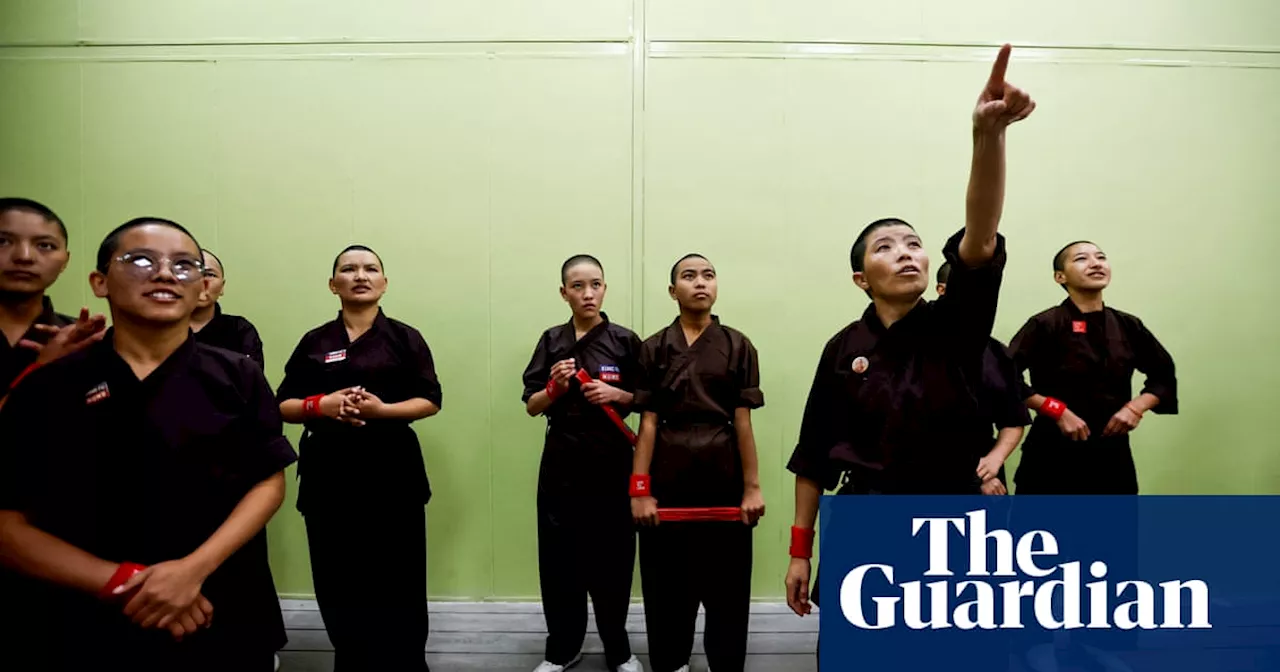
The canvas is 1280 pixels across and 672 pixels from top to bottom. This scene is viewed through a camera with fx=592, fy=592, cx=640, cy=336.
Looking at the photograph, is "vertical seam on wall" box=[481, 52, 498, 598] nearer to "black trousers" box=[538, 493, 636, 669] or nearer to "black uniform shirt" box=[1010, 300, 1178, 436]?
"black trousers" box=[538, 493, 636, 669]

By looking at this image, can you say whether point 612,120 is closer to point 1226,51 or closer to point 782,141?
point 782,141

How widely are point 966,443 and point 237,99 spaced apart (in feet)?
12.9

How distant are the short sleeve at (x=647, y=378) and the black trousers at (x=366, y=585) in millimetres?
1084

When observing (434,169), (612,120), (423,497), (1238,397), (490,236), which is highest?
(612,120)

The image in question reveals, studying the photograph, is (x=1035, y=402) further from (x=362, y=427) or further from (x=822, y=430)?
(x=362, y=427)

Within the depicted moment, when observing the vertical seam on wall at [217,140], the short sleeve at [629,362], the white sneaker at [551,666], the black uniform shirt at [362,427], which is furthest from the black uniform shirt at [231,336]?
the white sneaker at [551,666]

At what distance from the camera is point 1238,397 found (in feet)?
11.0

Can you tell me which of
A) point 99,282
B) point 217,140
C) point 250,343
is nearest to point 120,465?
point 99,282

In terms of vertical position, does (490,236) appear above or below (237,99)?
below

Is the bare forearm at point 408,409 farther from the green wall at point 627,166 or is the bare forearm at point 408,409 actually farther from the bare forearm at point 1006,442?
the bare forearm at point 1006,442

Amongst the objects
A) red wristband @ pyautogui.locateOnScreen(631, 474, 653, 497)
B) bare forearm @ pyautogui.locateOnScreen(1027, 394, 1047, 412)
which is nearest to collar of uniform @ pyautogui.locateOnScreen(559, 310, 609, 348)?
red wristband @ pyautogui.locateOnScreen(631, 474, 653, 497)

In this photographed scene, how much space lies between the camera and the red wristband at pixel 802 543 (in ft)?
5.74

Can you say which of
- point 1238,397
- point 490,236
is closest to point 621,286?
point 490,236

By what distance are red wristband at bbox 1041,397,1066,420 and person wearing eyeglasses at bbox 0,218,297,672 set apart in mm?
3047
